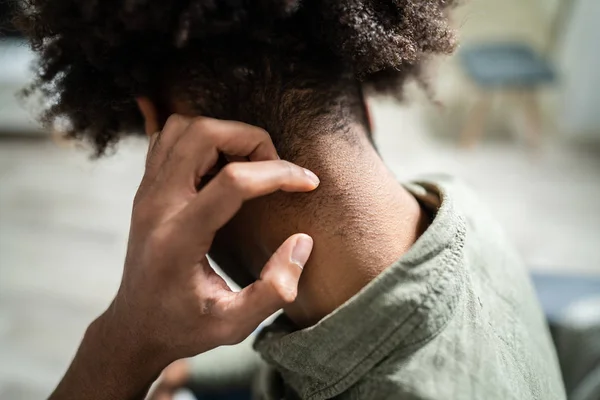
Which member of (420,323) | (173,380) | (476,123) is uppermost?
(476,123)

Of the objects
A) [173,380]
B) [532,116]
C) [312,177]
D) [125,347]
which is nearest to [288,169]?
[312,177]

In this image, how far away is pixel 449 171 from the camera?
275 cm

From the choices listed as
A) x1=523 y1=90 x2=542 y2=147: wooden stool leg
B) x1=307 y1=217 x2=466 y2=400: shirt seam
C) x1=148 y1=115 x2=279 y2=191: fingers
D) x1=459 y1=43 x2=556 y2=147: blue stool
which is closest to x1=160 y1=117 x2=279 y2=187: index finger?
x1=148 y1=115 x2=279 y2=191: fingers

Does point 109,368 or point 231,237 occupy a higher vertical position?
point 231,237

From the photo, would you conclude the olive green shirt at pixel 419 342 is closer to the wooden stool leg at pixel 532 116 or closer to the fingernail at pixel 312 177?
the fingernail at pixel 312 177

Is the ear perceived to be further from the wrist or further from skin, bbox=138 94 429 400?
the wrist

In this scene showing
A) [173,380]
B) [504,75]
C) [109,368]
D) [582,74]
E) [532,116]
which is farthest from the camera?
[532,116]

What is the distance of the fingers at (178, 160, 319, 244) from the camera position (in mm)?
539

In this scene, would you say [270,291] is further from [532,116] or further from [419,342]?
[532,116]

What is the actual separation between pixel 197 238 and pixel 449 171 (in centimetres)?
235

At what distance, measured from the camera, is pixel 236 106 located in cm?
63

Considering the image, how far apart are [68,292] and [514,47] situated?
7.88 ft

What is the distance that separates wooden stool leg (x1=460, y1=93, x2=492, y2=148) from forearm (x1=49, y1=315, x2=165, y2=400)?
2.58 m

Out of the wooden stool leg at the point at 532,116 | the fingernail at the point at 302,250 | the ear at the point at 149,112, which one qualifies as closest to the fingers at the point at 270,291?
the fingernail at the point at 302,250
